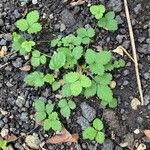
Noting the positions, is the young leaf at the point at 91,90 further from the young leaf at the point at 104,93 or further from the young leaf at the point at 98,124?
the young leaf at the point at 98,124

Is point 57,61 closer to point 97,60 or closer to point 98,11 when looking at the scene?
point 97,60

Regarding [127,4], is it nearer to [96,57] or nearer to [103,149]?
[96,57]

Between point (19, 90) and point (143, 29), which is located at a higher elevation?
point (143, 29)

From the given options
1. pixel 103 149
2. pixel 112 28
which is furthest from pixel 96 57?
pixel 103 149

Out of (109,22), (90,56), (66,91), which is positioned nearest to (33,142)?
(66,91)

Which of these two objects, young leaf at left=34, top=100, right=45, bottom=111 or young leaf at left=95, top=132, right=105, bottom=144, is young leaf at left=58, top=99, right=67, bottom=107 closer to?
young leaf at left=34, top=100, right=45, bottom=111

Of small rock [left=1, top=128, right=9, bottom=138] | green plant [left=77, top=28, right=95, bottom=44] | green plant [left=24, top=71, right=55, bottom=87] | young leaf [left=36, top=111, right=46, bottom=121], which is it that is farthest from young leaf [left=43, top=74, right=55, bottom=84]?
small rock [left=1, top=128, right=9, bottom=138]
